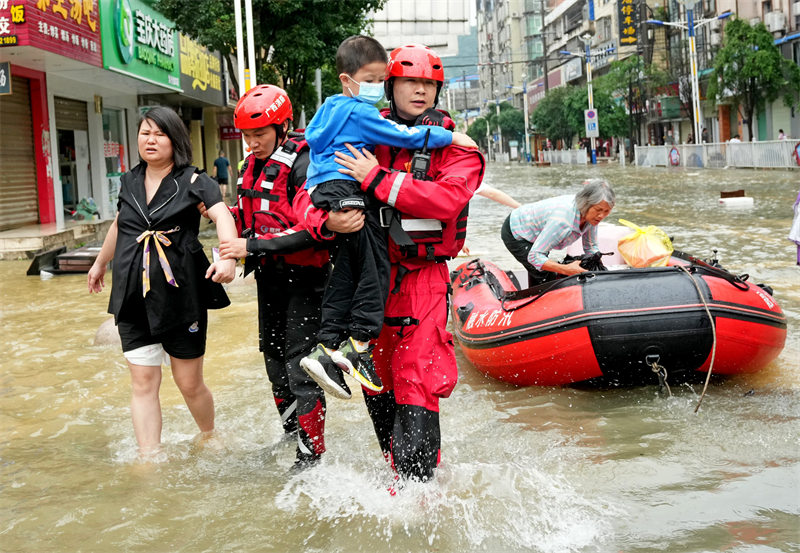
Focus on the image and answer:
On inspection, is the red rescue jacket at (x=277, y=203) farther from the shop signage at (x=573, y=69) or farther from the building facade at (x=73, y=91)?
the shop signage at (x=573, y=69)

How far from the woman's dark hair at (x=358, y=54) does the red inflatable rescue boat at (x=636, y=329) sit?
98.2 inches

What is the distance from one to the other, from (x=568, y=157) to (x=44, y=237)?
57.8 meters

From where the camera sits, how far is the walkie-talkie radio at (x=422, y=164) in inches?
139

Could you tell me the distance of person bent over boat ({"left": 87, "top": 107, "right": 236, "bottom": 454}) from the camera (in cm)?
423

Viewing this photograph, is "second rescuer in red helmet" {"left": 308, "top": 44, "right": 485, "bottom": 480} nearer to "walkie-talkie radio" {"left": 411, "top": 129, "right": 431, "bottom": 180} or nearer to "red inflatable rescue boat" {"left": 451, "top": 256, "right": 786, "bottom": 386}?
"walkie-talkie radio" {"left": 411, "top": 129, "right": 431, "bottom": 180}

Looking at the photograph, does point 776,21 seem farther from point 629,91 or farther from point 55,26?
point 55,26

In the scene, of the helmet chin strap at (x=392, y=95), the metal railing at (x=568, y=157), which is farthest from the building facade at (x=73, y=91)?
the metal railing at (x=568, y=157)

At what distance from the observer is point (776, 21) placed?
147ft

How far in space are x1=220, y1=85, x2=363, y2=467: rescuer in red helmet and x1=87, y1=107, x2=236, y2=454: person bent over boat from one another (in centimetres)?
20

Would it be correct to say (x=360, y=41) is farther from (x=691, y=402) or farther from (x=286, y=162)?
(x=691, y=402)

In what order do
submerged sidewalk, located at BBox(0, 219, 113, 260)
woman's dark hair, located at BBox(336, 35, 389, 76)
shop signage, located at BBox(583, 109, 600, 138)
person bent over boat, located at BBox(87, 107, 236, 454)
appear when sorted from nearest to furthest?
1. woman's dark hair, located at BBox(336, 35, 389, 76)
2. person bent over boat, located at BBox(87, 107, 236, 454)
3. submerged sidewalk, located at BBox(0, 219, 113, 260)
4. shop signage, located at BBox(583, 109, 600, 138)

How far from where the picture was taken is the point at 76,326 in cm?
905

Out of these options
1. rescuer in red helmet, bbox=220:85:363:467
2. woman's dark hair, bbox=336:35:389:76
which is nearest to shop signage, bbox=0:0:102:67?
rescuer in red helmet, bbox=220:85:363:467

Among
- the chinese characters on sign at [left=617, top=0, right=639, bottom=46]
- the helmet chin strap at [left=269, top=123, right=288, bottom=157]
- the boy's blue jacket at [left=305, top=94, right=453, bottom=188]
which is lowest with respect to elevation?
the boy's blue jacket at [left=305, top=94, right=453, bottom=188]
